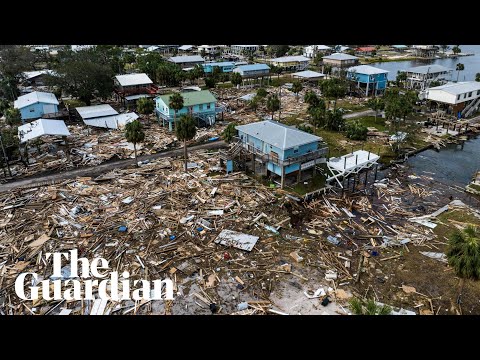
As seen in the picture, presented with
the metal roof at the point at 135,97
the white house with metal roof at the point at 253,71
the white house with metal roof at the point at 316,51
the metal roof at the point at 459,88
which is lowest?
the metal roof at the point at 135,97

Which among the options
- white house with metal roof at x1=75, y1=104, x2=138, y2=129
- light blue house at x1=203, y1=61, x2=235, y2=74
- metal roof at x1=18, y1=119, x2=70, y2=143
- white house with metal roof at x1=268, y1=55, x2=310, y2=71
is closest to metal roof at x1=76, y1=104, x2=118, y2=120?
white house with metal roof at x1=75, y1=104, x2=138, y2=129

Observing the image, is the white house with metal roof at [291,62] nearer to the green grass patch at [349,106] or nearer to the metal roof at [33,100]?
the green grass patch at [349,106]

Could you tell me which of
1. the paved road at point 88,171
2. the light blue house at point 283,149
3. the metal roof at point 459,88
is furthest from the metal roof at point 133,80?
the metal roof at point 459,88

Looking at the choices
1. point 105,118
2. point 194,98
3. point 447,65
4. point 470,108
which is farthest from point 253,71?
point 447,65

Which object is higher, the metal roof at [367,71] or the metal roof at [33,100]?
the metal roof at [367,71]

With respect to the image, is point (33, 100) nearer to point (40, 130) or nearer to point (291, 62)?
point (40, 130)

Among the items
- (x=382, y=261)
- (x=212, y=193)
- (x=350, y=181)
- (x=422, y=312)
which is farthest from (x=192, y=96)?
(x=422, y=312)

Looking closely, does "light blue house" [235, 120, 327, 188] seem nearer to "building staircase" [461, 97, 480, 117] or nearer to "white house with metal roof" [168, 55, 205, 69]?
"building staircase" [461, 97, 480, 117]
